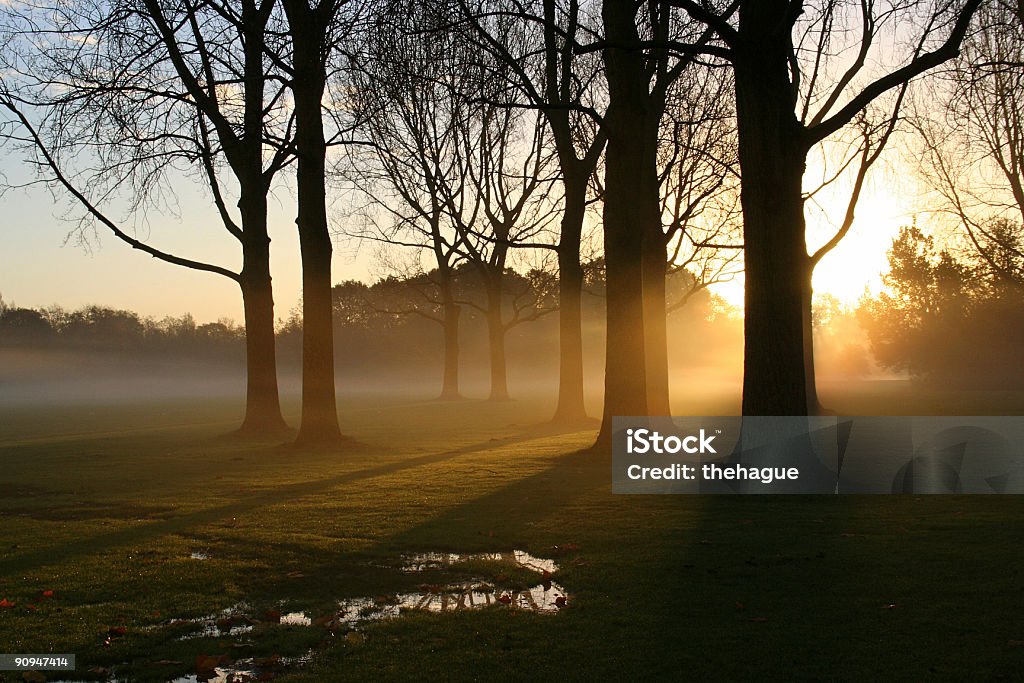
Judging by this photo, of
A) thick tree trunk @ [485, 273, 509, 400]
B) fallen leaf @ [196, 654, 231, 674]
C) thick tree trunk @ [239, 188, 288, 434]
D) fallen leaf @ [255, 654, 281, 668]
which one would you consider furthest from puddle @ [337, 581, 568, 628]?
thick tree trunk @ [485, 273, 509, 400]

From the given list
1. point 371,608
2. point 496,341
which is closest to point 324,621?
point 371,608

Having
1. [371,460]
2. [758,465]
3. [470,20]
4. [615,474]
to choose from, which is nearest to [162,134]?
[371,460]

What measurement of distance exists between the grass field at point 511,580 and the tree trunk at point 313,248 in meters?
5.19

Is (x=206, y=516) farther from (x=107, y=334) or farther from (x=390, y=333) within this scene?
(x=107, y=334)

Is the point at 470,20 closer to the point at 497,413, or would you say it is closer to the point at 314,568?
the point at 314,568

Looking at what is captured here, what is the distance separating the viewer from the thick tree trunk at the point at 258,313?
22.3 meters

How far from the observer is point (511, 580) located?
7293mm

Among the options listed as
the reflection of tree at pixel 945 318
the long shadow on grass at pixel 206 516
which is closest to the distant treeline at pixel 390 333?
the reflection of tree at pixel 945 318

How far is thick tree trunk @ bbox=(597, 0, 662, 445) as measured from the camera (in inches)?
603

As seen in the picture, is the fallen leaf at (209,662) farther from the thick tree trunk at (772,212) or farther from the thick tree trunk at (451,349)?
the thick tree trunk at (451,349)

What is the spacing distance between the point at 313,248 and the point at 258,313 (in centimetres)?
418

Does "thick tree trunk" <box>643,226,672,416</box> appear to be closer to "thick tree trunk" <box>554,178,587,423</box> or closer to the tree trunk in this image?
"thick tree trunk" <box>554,178,587,423</box>

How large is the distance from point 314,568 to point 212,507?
4167mm

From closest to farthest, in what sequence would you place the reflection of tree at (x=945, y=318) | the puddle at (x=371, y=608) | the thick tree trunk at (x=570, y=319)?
1. the puddle at (x=371, y=608)
2. the thick tree trunk at (x=570, y=319)
3. the reflection of tree at (x=945, y=318)
